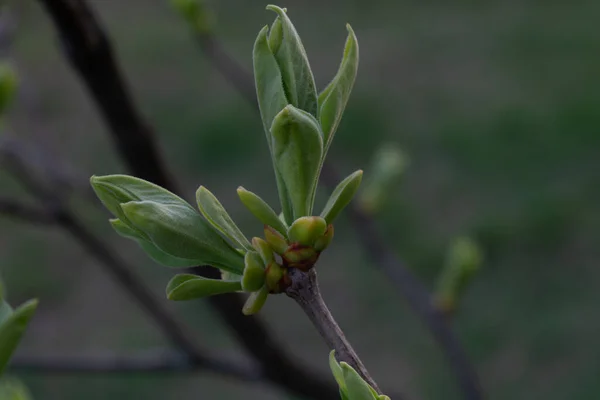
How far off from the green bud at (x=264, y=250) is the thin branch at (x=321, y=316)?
14 millimetres

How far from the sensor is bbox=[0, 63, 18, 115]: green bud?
0.93 metres

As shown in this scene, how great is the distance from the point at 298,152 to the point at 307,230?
4 centimetres

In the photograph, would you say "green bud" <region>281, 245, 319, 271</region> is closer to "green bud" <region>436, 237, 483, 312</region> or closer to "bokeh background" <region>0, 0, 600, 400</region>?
"green bud" <region>436, 237, 483, 312</region>

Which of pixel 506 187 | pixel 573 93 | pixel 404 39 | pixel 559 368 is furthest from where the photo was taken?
pixel 404 39

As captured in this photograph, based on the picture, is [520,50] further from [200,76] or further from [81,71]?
[81,71]

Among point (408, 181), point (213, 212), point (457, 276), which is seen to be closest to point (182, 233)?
point (213, 212)

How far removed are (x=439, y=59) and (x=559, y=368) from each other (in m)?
1.80

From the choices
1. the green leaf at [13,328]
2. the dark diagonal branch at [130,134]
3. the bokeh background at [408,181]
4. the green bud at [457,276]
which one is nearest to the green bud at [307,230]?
the green leaf at [13,328]

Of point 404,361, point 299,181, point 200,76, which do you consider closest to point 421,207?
point 404,361

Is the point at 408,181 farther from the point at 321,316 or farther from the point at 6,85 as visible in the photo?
the point at 321,316

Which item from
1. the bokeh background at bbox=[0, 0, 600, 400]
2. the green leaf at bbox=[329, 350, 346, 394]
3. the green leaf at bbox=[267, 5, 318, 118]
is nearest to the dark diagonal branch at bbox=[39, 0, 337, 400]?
the green leaf at bbox=[267, 5, 318, 118]

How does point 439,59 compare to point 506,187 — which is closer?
point 506,187

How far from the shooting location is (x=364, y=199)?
47.8 inches

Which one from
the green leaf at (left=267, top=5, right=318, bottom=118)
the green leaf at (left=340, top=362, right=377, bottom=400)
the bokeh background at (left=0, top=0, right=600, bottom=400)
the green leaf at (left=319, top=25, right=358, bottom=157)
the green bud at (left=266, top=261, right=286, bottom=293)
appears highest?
the green leaf at (left=267, top=5, right=318, bottom=118)
